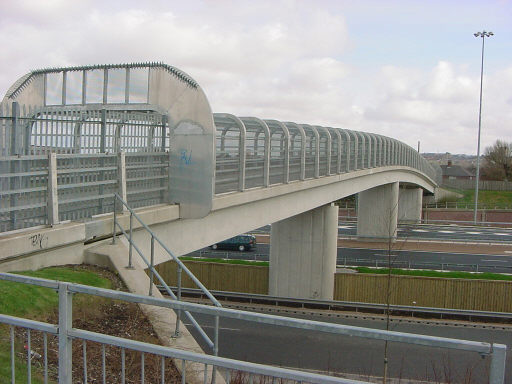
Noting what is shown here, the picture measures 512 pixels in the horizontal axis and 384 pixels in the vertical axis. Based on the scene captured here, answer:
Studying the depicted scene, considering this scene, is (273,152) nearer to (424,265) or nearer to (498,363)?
(498,363)

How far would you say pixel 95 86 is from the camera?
913cm

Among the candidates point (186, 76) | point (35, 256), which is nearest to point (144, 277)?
point (35, 256)

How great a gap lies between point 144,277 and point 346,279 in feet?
57.3

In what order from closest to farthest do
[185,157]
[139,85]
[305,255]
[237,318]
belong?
[237,318] < [139,85] < [185,157] < [305,255]

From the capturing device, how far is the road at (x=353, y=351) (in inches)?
596

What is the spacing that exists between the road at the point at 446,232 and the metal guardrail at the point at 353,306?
685 inches

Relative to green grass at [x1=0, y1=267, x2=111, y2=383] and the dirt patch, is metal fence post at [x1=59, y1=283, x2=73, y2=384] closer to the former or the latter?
the dirt patch

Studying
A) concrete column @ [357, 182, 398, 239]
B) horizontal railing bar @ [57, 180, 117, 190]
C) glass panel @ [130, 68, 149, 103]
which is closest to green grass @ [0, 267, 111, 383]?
horizontal railing bar @ [57, 180, 117, 190]

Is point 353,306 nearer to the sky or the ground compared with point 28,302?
nearer to the ground

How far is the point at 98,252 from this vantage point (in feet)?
23.4

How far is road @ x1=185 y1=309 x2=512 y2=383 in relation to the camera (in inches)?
596

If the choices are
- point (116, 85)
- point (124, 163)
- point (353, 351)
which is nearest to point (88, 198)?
point (124, 163)

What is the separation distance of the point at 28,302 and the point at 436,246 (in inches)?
1392

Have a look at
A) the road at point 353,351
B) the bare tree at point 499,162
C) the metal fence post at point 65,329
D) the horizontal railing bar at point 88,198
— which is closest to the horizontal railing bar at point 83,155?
the horizontal railing bar at point 88,198
